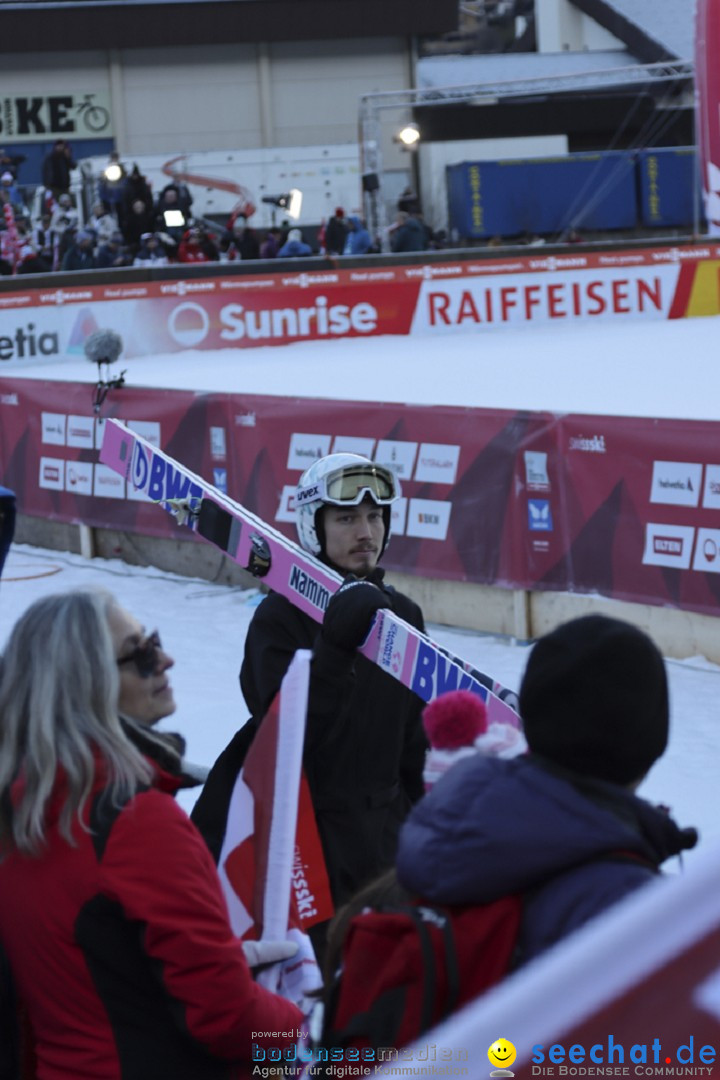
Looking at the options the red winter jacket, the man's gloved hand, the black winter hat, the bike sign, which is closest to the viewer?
the black winter hat

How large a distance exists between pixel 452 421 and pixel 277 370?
10770mm

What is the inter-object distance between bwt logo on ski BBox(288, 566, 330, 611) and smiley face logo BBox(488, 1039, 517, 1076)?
2489 millimetres

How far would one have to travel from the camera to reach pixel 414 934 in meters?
1.87

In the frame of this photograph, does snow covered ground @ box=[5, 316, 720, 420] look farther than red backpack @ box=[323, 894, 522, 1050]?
Yes

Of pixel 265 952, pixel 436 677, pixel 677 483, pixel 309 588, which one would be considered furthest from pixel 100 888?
pixel 677 483

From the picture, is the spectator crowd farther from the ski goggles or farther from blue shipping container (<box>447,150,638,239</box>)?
the ski goggles

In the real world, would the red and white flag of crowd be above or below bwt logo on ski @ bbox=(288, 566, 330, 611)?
below

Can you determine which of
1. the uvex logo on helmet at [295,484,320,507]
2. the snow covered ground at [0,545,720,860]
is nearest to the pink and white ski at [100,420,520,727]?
the uvex logo on helmet at [295,484,320,507]

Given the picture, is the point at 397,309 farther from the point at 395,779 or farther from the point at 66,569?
the point at 395,779

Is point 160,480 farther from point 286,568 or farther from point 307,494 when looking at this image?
point 286,568

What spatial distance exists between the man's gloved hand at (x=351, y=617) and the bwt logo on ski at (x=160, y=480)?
3.07 ft

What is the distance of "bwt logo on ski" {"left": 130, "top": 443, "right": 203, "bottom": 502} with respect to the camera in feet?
14.2

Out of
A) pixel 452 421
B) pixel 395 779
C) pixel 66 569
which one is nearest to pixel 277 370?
pixel 66 569

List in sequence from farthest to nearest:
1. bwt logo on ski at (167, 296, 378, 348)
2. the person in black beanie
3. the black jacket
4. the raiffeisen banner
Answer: bwt logo on ski at (167, 296, 378, 348) < the raiffeisen banner < the black jacket < the person in black beanie
